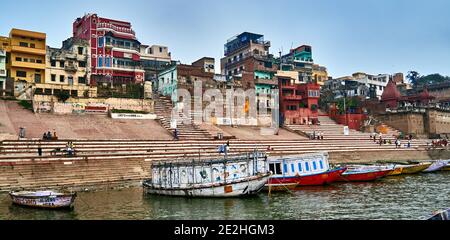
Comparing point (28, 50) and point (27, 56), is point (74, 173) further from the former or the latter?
point (27, 56)

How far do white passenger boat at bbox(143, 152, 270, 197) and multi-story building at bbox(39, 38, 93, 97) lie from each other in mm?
24506

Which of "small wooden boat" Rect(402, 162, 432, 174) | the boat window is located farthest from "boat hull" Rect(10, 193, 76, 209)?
"small wooden boat" Rect(402, 162, 432, 174)

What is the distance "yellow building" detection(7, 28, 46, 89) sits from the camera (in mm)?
43156

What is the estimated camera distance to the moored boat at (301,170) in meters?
23.0

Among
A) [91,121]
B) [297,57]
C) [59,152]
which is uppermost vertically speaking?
[297,57]

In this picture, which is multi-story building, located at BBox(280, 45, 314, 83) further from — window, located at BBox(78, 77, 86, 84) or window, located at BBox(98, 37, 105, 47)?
window, located at BBox(78, 77, 86, 84)

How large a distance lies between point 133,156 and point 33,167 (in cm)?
674

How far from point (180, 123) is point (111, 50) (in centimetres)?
1524

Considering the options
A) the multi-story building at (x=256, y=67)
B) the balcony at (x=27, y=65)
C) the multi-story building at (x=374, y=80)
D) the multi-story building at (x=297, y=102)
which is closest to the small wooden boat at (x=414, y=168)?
the multi-story building at (x=256, y=67)

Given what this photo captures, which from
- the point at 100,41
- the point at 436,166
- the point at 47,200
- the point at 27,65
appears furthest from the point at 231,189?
the point at 100,41

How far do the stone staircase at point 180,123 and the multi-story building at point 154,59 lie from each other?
31.5 ft
